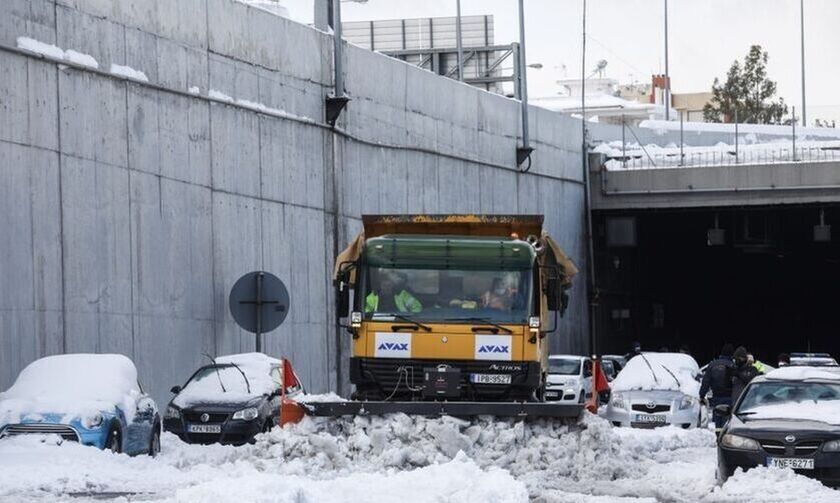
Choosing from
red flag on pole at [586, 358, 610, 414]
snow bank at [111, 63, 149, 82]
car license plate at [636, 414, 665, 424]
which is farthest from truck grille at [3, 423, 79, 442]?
car license plate at [636, 414, 665, 424]

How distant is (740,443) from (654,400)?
14.9 meters

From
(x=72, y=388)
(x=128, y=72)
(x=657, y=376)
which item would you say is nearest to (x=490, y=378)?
(x=72, y=388)

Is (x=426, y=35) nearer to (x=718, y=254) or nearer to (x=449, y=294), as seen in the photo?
(x=718, y=254)

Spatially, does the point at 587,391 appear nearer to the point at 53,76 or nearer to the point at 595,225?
the point at 53,76

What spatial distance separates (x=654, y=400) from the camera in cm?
3378

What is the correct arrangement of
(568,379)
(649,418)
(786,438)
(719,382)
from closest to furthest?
(786,438) < (719,382) < (649,418) < (568,379)

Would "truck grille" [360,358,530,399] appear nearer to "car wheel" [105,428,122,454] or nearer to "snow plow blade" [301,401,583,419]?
"snow plow blade" [301,401,583,419]

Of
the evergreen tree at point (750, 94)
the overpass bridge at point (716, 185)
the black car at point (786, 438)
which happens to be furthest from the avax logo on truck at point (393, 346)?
the evergreen tree at point (750, 94)

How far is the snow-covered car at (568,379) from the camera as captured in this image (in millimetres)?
36594

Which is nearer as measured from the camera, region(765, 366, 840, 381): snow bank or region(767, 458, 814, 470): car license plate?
region(767, 458, 814, 470): car license plate

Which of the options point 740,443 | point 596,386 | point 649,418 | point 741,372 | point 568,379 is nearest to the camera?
point 740,443

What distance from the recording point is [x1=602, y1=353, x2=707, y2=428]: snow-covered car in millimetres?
33562

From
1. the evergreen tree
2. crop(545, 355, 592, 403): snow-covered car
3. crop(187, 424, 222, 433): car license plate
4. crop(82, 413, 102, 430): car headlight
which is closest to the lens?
crop(82, 413, 102, 430): car headlight

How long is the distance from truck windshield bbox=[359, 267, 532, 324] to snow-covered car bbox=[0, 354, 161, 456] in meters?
3.32
